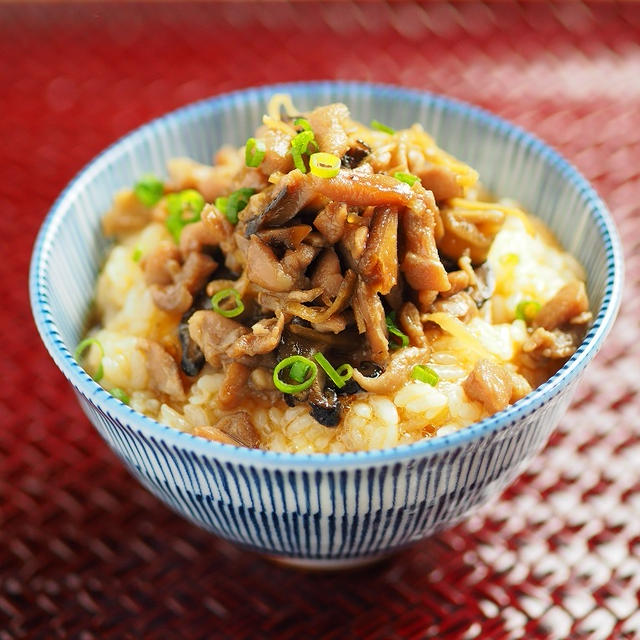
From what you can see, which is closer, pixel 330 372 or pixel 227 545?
pixel 330 372

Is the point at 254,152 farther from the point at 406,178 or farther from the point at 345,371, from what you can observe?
the point at 345,371

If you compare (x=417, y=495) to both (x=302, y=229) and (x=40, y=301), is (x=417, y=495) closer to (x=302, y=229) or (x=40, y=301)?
(x=302, y=229)

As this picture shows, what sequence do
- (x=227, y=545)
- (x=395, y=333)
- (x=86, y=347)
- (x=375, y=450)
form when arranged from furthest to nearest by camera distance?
(x=227, y=545) → (x=86, y=347) → (x=395, y=333) → (x=375, y=450)

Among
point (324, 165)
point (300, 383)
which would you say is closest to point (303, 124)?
point (324, 165)

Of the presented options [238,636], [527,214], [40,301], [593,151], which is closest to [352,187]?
[40,301]

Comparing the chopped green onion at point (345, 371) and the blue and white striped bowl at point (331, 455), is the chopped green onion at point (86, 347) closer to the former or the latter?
the blue and white striped bowl at point (331, 455)

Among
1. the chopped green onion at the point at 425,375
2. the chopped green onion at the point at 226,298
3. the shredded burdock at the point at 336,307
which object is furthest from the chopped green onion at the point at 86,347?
the chopped green onion at the point at 425,375
